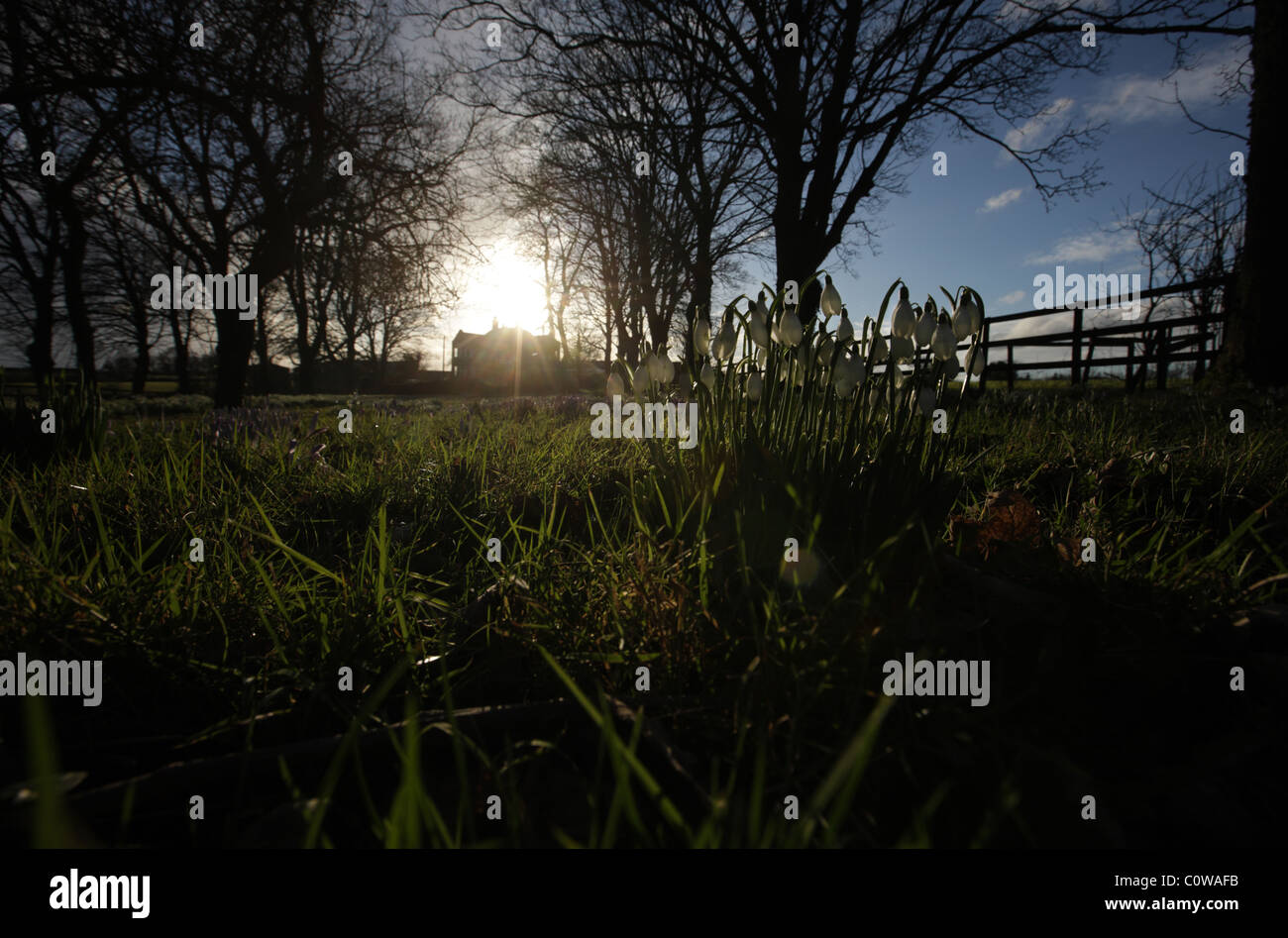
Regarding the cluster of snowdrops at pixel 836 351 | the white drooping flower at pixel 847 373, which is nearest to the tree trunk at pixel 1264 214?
the cluster of snowdrops at pixel 836 351

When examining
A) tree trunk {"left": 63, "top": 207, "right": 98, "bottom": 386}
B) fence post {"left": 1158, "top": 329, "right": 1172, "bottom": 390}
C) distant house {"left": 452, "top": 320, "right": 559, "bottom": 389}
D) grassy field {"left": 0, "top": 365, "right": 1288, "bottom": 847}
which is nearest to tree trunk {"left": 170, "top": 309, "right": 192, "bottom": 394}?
tree trunk {"left": 63, "top": 207, "right": 98, "bottom": 386}

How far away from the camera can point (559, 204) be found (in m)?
16.0

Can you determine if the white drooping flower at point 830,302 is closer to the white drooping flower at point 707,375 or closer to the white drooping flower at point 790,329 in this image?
the white drooping flower at point 790,329

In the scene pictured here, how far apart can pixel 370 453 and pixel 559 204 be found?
14.5 metres

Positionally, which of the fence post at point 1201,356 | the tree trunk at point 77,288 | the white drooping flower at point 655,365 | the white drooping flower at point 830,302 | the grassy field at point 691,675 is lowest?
the grassy field at point 691,675

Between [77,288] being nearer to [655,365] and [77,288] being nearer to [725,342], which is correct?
[655,365]

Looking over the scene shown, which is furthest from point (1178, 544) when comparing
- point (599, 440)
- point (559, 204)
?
point (559, 204)

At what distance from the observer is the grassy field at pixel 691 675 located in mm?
841

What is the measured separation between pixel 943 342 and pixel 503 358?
183 ft

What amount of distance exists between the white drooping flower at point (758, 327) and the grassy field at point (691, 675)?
0.19 m

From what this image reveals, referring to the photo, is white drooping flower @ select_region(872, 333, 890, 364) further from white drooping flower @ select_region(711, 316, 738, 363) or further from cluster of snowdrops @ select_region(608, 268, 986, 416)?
white drooping flower @ select_region(711, 316, 738, 363)

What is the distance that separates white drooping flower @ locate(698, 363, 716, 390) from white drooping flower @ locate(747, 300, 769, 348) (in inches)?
8.5

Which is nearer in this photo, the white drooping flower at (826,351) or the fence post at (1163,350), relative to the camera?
the white drooping flower at (826,351)

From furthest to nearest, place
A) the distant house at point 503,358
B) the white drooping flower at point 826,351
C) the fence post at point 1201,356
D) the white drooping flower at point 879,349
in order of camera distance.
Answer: the distant house at point 503,358, the fence post at point 1201,356, the white drooping flower at point 826,351, the white drooping flower at point 879,349
